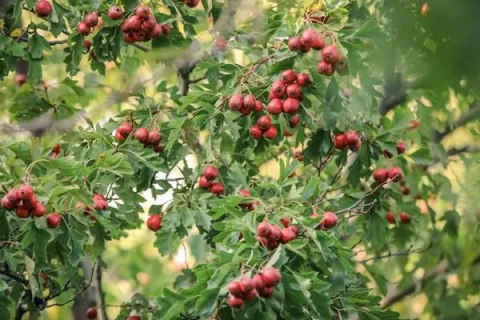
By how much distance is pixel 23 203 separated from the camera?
324cm

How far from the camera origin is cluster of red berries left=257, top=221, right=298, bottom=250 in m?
3.09

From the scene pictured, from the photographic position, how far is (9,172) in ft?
11.1

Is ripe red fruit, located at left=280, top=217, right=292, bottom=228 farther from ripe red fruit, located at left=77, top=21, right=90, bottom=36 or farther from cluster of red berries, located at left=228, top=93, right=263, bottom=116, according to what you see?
ripe red fruit, located at left=77, top=21, right=90, bottom=36

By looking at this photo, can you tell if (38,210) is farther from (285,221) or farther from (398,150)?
(398,150)

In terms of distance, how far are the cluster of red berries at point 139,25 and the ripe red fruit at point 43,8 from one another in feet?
1.07

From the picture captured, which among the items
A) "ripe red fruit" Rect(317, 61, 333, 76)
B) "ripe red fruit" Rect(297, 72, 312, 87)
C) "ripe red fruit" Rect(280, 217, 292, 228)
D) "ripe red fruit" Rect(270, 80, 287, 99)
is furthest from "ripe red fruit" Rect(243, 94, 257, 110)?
"ripe red fruit" Rect(280, 217, 292, 228)

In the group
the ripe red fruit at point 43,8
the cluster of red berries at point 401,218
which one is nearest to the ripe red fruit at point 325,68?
the ripe red fruit at point 43,8

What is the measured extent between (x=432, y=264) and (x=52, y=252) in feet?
10.3

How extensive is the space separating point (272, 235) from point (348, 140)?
1350 millimetres

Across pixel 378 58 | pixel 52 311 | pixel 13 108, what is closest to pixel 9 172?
pixel 13 108

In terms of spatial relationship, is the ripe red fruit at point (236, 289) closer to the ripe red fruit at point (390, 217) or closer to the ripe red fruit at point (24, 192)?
the ripe red fruit at point (24, 192)

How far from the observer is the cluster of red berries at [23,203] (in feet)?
10.5

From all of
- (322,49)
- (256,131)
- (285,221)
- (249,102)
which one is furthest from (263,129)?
(285,221)

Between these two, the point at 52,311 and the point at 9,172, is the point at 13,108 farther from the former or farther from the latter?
the point at 52,311
